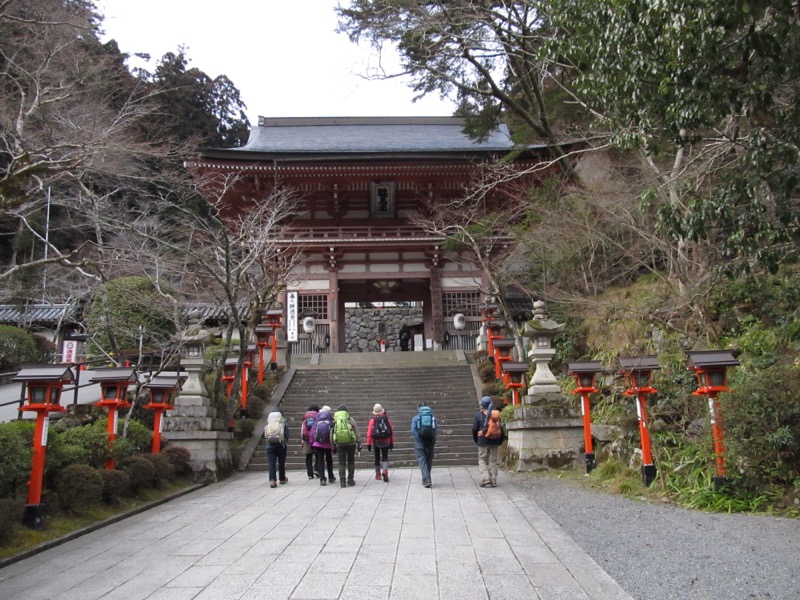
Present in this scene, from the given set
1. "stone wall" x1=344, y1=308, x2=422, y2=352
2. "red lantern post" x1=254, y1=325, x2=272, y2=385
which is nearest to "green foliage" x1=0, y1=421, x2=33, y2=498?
"red lantern post" x1=254, y1=325, x2=272, y2=385

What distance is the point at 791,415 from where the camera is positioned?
6.32m

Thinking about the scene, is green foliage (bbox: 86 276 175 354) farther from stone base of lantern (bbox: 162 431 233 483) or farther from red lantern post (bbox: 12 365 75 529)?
red lantern post (bbox: 12 365 75 529)

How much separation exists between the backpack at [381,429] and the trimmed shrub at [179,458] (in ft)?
10.6

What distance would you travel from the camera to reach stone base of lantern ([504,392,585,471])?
10203 millimetres

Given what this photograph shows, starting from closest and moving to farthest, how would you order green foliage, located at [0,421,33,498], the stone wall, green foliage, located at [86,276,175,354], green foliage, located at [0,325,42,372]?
green foliage, located at [0,421,33,498], green foliage, located at [86,276,175,354], green foliage, located at [0,325,42,372], the stone wall

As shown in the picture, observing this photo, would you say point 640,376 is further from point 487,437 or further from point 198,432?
point 198,432

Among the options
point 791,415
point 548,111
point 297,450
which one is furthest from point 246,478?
point 548,111

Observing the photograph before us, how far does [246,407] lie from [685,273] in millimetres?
9712

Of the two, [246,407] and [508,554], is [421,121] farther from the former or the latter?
[508,554]

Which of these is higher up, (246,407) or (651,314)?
(651,314)

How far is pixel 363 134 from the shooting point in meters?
28.9

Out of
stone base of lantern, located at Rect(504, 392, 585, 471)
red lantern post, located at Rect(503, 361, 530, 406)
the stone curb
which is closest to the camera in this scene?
the stone curb

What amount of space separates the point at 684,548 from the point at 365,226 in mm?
17039

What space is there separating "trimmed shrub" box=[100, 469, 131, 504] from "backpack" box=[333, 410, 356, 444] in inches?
115
